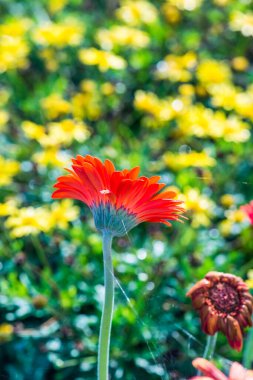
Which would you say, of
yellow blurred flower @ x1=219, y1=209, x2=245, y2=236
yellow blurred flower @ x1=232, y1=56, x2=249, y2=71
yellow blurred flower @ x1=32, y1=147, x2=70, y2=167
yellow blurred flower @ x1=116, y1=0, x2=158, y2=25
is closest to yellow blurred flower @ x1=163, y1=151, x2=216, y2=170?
yellow blurred flower @ x1=219, y1=209, x2=245, y2=236

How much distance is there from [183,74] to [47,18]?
71 centimetres

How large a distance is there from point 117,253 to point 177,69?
74cm

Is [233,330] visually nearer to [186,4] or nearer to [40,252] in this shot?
[40,252]

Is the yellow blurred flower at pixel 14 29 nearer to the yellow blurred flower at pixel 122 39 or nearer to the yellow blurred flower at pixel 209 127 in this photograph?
the yellow blurred flower at pixel 122 39

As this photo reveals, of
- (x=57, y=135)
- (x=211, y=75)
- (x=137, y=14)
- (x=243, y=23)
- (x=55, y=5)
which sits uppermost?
(x=55, y=5)

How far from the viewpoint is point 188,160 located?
1.43 metres

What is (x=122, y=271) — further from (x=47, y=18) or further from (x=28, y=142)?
(x=47, y=18)

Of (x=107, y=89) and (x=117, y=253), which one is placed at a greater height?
(x=107, y=89)

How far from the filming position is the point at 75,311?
3.92ft

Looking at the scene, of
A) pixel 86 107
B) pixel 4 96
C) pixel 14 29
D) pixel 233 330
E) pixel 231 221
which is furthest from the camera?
pixel 14 29

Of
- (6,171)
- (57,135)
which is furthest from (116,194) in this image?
(57,135)

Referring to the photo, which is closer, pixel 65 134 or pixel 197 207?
pixel 197 207

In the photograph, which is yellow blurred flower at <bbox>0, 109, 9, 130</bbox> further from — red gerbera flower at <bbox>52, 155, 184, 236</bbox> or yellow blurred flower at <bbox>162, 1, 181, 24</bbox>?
red gerbera flower at <bbox>52, 155, 184, 236</bbox>

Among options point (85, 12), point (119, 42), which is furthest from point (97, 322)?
point (85, 12)
